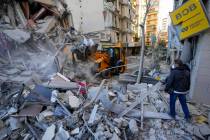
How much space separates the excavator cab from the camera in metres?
9.89

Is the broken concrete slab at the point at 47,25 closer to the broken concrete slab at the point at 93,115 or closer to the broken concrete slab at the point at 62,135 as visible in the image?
the broken concrete slab at the point at 93,115

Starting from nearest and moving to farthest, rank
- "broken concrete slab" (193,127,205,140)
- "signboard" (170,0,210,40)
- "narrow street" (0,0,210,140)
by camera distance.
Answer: "broken concrete slab" (193,127,205,140)
"narrow street" (0,0,210,140)
"signboard" (170,0,210,40)

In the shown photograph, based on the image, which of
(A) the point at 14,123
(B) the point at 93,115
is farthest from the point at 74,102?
(A) the point at 14,123

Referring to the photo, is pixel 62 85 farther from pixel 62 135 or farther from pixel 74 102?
pixel 62 135

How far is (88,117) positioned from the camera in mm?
4828

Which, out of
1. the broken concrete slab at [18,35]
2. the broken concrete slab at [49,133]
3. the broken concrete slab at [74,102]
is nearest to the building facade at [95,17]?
the broken concrete slab at [18,35]

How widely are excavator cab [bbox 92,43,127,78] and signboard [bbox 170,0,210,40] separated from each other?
14.1 feet

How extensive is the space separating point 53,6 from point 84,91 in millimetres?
10415

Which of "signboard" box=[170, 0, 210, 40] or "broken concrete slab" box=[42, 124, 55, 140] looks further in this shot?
"signboard" box=[170, 0, 210, 40]

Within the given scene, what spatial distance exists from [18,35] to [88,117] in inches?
310

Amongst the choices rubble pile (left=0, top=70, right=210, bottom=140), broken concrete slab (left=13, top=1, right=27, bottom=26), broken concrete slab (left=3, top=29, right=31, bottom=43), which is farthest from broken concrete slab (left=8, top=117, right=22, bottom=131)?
broken concrete slab (left=13, top=1, right=27, bottom=26)

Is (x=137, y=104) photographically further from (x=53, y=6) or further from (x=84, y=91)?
(x=53, y=6)

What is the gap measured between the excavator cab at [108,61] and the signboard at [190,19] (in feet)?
14.1

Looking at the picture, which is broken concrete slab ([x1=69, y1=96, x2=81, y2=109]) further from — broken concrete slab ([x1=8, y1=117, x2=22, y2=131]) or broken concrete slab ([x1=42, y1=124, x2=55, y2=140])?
broken concrete slab ([x1=8, y1=117, x2=22, y2=131])
